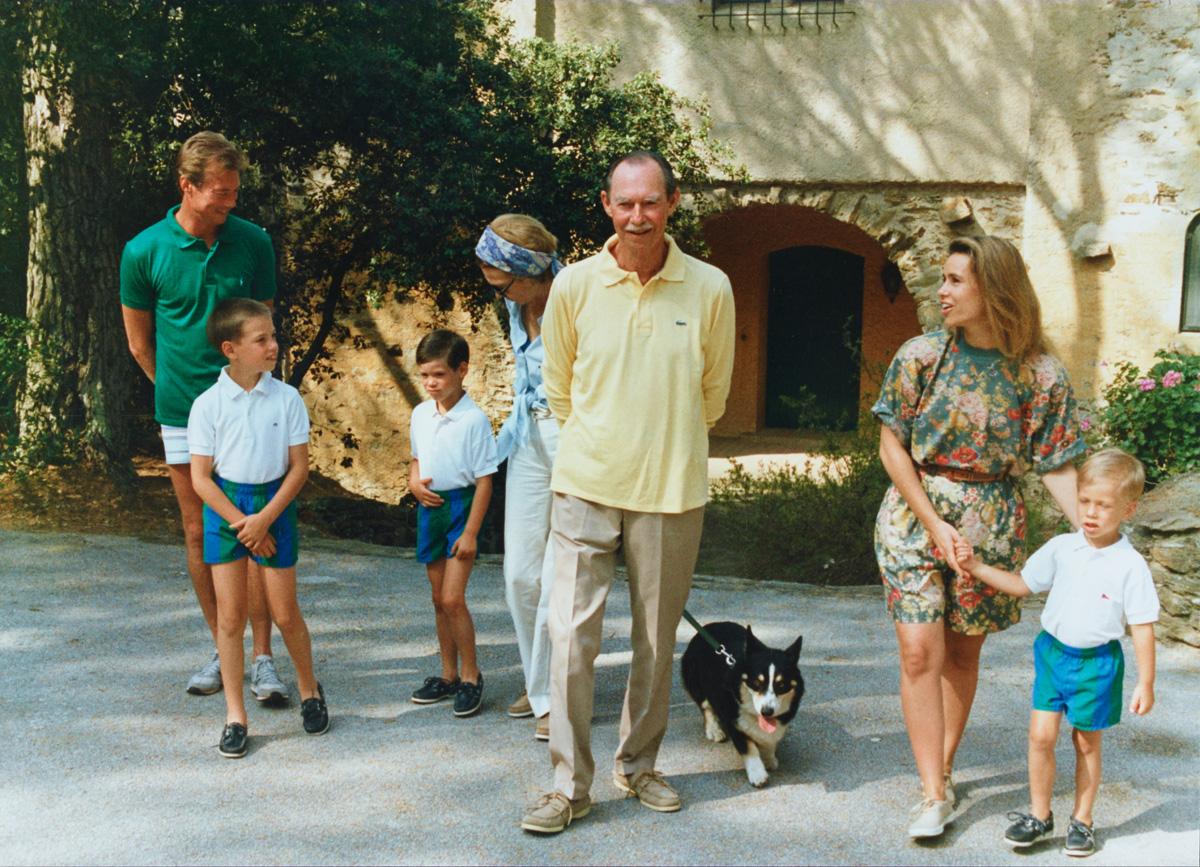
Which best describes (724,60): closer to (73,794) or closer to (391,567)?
(391,567)

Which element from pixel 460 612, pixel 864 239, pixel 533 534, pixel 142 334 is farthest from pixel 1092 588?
pixel 864 239

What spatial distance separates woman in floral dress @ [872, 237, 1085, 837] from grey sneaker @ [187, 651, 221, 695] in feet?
9.02

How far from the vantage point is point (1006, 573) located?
11.6 ft

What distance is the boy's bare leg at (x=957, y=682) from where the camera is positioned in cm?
384

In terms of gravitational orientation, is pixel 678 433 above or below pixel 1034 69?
below

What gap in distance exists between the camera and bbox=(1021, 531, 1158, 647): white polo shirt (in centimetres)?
333

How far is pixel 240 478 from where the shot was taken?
430 cm

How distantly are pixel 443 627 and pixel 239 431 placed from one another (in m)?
1.14

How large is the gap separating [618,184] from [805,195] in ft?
28.2

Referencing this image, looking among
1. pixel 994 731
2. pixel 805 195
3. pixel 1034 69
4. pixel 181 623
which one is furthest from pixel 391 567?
pixel 1034 69

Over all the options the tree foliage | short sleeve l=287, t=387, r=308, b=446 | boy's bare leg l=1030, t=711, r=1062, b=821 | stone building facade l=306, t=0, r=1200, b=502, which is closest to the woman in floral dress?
boy's bare leg l=1030, t=711, r=1062, b=821

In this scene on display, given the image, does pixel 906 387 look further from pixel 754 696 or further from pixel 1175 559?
pixel 1175 559

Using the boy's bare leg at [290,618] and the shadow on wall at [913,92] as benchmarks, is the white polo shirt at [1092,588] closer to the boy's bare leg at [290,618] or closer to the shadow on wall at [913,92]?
A: the boy's bare leg at [290,618]

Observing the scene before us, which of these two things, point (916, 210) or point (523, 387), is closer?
point (523, 387)
